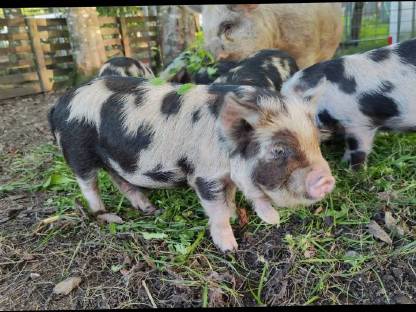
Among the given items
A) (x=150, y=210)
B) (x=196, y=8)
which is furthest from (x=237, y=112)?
(x=196, y=8)

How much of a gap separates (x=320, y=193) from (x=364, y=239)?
793 mm

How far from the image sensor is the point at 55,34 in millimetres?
9109

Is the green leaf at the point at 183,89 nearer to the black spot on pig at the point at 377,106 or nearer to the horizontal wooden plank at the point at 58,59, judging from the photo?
the black spot on pig at the point at 377,106

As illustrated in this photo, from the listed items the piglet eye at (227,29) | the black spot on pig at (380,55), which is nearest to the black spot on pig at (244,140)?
the black spot on pig at (380,55)

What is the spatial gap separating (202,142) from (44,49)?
773 centimetres

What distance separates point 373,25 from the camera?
1199 cm

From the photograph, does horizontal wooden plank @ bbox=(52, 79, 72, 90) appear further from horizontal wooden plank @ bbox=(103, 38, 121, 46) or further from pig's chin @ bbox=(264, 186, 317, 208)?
pig's chin @ bbox=(264, 186, 317, 208)

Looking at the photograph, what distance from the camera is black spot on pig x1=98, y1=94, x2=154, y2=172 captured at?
8.29 ft

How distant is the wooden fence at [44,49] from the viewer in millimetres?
8344

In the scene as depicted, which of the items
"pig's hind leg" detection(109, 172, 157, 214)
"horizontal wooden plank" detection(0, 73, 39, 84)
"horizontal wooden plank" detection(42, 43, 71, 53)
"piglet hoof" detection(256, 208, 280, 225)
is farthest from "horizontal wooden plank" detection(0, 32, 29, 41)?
"piglet hoof" detection(256, 208, 280, 225)

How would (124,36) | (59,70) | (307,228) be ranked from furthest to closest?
(124,36)
(59,70)
(307,228)

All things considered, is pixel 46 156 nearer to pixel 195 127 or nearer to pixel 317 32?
pixel 195 127

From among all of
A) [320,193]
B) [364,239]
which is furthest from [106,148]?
[364,239]

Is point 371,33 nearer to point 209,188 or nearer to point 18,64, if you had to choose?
point 18,64
